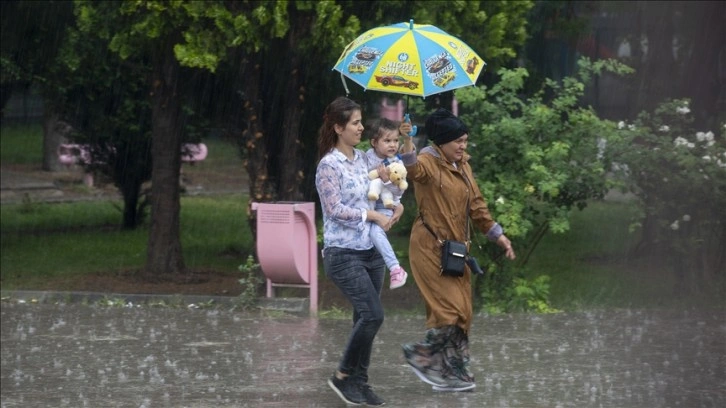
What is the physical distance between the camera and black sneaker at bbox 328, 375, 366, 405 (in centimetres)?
732

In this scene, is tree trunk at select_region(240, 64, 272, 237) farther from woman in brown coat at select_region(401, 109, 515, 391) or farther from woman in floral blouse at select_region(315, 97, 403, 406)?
woman in floral blouse at select_region(315, 97, 403, 406)

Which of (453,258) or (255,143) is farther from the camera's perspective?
(255,143)

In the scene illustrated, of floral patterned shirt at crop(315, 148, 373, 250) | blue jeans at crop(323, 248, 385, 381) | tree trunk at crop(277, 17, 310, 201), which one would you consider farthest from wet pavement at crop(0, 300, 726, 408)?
tree trunk at crop(277, 17, 310, 201)

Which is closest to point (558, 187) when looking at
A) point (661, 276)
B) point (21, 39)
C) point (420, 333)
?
point (420, 333)

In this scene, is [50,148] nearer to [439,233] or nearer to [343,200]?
[439,233]

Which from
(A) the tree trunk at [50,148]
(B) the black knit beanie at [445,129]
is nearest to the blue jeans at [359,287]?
(B) the black knit beanie at [445,129]

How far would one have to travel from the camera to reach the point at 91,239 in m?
21.6

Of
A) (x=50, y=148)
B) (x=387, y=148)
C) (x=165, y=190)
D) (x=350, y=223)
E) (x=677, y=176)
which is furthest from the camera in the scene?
(x=50, y=148)

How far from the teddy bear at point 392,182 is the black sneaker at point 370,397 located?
1072 mm

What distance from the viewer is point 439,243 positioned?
7492 millimetres

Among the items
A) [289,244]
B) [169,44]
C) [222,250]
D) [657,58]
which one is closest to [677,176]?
[289,244]

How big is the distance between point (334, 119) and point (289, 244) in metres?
4.15

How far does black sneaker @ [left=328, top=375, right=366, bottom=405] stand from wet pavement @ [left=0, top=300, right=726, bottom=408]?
182mm

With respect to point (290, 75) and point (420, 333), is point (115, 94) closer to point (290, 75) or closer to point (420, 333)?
point (290, 75)
